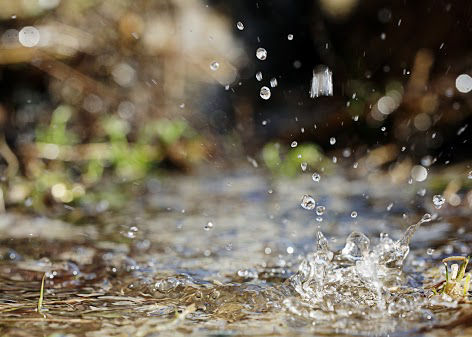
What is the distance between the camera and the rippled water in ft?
5.82

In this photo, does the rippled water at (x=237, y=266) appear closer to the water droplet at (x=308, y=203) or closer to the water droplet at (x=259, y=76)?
the water droplet at (x=308, y=203)

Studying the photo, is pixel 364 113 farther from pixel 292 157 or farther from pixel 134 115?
pixel 134 115

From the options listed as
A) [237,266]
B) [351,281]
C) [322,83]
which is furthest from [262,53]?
[351,281]

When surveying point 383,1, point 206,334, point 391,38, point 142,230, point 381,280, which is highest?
point 383,1

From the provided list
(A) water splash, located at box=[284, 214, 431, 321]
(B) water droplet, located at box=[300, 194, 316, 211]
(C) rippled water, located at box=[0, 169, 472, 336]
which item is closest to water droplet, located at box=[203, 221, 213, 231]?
(C) rippled water, located at box=[0, 169, 472, 336]

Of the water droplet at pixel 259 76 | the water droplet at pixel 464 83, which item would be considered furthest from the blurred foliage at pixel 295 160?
the water droplet at pixel 259 76

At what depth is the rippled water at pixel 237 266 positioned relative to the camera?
1.77 m

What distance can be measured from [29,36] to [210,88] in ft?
5.60

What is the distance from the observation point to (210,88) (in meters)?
6.25

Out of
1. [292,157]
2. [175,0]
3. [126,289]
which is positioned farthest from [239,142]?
[126,289]

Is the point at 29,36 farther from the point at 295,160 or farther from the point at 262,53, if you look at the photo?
the point at 295,160

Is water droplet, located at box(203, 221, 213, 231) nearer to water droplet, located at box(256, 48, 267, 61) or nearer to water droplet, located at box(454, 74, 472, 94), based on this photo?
water droplet, located at box(454, 74, 472, 94)

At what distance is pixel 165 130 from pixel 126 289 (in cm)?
317

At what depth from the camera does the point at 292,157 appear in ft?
17.3
